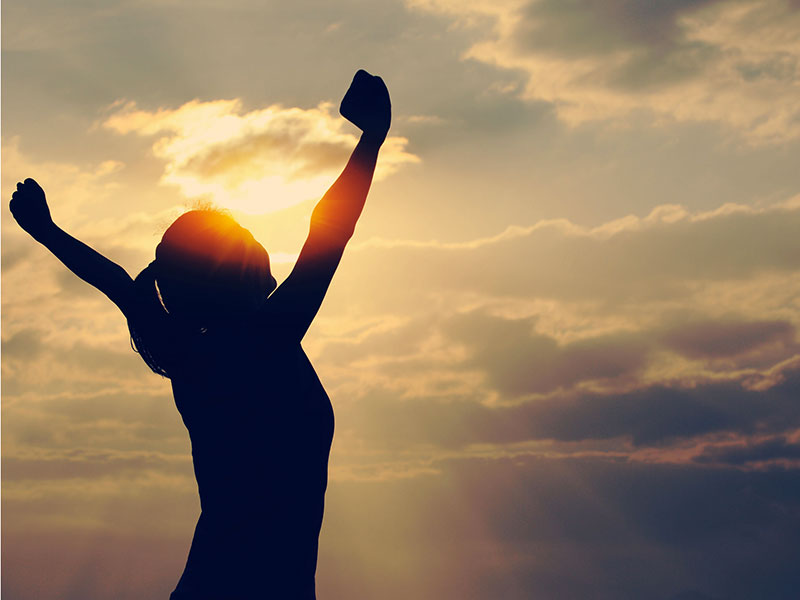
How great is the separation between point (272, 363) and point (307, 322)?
1.06 feet

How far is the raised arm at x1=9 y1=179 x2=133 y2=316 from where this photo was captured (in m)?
4.36

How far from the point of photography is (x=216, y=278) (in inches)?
174

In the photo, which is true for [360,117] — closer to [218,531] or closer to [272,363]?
[272,363]

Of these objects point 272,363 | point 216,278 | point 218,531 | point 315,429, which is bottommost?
point 218,531

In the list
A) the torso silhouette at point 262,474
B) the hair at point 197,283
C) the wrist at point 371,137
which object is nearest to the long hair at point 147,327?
the hair at point 197,283

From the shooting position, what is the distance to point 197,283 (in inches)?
176

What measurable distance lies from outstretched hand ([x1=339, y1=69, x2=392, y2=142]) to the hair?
2.66 ft

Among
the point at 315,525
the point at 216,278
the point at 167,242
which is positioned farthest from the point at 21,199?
the point at 315,525

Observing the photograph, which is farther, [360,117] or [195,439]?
[195,439]

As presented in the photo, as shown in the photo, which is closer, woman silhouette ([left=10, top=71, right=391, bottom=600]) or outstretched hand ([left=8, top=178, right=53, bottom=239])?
woman silhouette ([left=10, top=71, right=391, bottom=600])

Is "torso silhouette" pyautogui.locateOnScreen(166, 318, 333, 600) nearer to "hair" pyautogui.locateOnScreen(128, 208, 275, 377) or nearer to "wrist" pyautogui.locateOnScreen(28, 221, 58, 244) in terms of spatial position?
"hair" pyautogui.locateOnScreen(128, 208, 275, 377)

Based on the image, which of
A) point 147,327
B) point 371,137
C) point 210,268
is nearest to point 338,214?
point 371,137

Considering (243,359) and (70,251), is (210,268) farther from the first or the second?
(70,251)

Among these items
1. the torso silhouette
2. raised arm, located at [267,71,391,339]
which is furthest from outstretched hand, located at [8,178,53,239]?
raised arm, located at [267,71,391,339]
